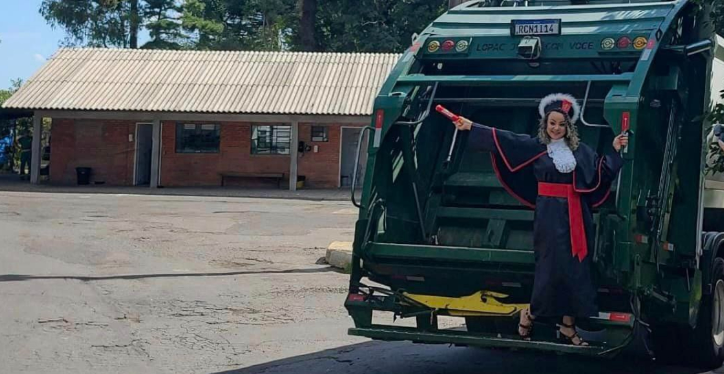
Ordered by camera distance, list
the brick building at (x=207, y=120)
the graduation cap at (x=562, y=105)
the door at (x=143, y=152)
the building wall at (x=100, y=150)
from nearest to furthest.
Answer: the graduation cap at (x=562, y=105) < the brick building at (x=207, y=120) < the building wall at (x=100, y=150) < the door at (x=143, y=152)

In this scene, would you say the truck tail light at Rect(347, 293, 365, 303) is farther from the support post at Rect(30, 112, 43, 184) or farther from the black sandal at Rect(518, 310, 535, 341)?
the support post at Rect(30, 112, 43, 184)

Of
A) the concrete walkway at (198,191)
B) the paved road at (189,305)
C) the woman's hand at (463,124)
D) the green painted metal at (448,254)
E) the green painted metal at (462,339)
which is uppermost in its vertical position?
the woman's hand at (463,124)

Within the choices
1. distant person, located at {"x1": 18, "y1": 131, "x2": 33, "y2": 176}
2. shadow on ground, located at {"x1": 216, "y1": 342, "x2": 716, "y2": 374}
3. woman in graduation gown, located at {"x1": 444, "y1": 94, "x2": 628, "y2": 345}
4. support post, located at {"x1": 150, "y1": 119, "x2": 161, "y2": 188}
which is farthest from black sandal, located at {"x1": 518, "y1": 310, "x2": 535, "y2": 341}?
distant person, located at {"x1": 18, "y1": 131, "x2": 33, "y2": 176}

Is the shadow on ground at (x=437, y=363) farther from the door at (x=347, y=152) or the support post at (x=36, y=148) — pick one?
the support post at (x=36, y=148)

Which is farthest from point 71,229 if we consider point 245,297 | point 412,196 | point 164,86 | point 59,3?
point 59,3

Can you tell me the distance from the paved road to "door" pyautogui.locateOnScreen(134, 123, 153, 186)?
42.4 feet

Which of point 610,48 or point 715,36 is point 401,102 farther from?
point 715,36

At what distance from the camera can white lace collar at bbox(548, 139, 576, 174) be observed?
21.1ft

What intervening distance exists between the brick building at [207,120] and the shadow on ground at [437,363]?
21.3 metres

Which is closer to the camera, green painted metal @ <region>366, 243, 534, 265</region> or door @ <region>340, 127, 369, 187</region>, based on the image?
green painted metal @ <region>366, 243, 534, 265</region>

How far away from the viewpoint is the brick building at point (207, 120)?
101ft

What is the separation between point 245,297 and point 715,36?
242 inches

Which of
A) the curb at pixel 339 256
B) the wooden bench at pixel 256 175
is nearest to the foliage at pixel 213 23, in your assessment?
the wooden bench at pixel 256 175

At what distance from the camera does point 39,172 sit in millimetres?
32219
